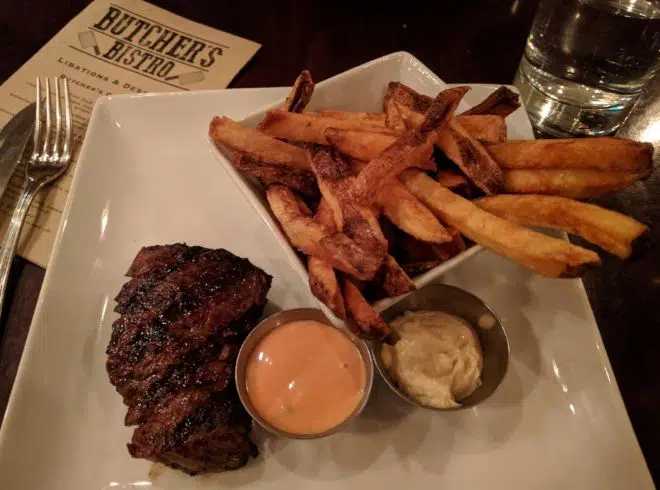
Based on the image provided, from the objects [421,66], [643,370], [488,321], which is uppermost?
[421,66]

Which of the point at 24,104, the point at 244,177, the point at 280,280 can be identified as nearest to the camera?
the point at 244,177

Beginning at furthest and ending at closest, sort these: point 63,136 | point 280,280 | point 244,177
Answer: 1. point 63,136
2. point 280,280
3. point 244,177

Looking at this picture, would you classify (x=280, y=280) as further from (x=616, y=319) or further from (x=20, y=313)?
(x=616, y=319)

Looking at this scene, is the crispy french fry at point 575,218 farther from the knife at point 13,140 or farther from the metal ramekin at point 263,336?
the knife at point 13,140

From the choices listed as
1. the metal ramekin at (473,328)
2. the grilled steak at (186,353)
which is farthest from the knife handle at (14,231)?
the metal ramekin at (473,328)

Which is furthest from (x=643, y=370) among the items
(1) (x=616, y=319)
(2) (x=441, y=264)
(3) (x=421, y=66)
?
(3) (x=421, y=66)

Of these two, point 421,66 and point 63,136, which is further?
point 63,136
